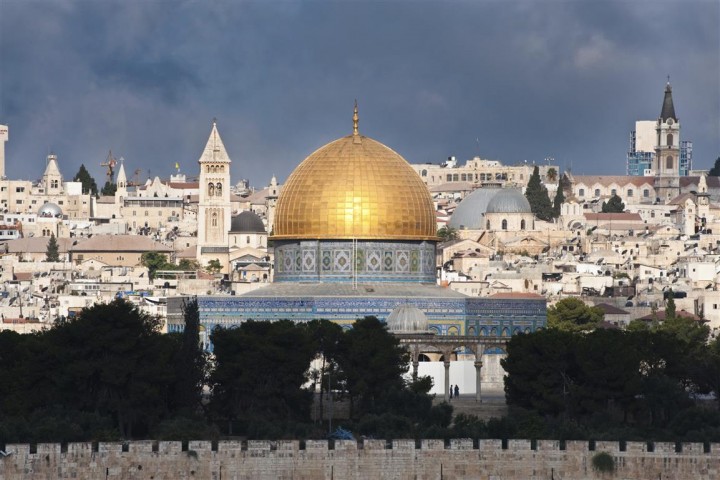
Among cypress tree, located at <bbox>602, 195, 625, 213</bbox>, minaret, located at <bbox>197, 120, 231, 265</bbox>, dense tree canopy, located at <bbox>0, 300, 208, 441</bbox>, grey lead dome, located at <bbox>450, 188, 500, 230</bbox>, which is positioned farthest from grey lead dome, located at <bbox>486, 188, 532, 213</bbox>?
dense tree canopy, located at <bbox>0, 300, 208, 441</bbox>

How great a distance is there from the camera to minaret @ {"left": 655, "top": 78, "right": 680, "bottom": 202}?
162250 mm

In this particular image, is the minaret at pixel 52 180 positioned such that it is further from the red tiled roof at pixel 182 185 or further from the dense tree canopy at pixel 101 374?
the dense tree canopy at pixel 101 374

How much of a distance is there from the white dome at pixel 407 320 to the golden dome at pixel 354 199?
247 centimetres

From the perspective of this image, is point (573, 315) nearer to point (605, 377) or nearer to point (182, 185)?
point (605, 377)

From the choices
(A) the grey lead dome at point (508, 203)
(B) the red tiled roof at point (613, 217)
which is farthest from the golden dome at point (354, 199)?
(B) the red tiled roof at point (613, 217)

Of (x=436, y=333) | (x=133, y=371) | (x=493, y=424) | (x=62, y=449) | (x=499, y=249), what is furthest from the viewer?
(x=499, y=249)

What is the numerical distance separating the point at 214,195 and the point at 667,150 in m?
42.6

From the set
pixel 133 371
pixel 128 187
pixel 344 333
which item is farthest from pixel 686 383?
pixel 128 187

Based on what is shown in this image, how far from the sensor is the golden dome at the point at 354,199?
209 ft

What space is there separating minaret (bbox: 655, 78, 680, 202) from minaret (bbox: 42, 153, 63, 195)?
111 feet

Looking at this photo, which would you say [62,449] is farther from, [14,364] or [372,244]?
[372,244]

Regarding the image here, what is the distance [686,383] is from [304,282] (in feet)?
36.8

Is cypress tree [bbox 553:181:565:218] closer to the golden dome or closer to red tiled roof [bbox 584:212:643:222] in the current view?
red tiled roof [bbox 584:212:643:222]

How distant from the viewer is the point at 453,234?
126250 millimetres
